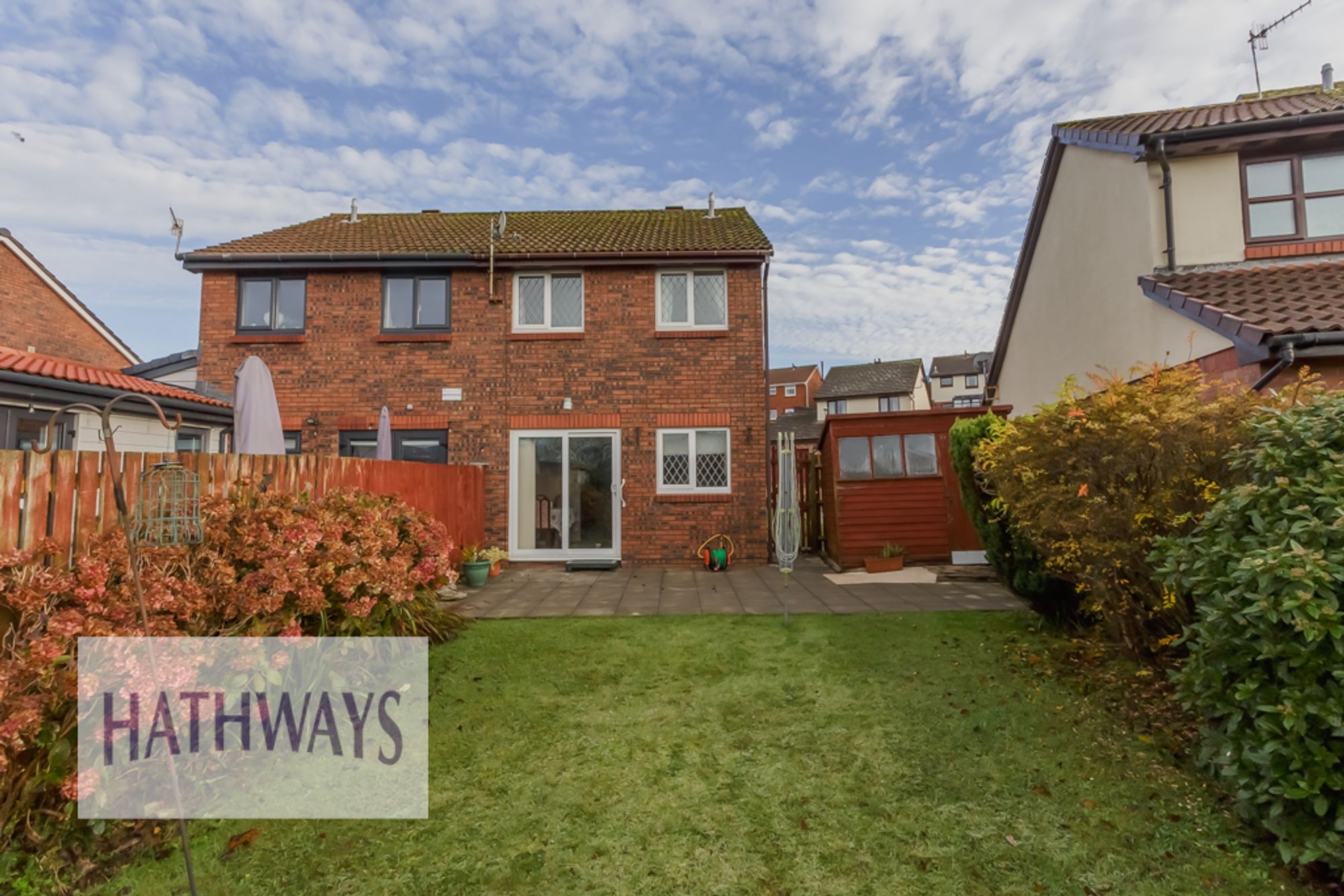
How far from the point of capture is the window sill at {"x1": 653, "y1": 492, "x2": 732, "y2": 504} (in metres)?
10.7

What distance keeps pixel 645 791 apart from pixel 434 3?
983cm

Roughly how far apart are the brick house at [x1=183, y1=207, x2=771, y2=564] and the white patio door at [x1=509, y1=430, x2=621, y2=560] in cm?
3

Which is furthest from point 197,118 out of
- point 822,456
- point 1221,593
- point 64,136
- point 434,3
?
point 1221,593

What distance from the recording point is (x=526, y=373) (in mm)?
11047

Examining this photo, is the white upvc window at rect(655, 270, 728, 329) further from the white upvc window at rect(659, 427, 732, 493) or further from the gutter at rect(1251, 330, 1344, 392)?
the gutter at rect(1251, 330, 1344, 392)

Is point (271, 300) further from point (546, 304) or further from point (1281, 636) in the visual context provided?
point (1281, 636)

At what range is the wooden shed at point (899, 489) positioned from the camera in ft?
32.4

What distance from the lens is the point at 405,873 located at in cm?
257

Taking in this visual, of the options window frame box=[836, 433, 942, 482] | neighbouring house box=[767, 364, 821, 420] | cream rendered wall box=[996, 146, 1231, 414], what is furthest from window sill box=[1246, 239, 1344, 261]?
neighbouring house box=[767, 364, 821, 420]

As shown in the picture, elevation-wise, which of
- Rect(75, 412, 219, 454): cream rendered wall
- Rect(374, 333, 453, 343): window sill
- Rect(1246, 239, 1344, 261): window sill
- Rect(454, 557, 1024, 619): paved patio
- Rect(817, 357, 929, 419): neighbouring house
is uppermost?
Rect(817, 357, 929, 419): neighbouring house

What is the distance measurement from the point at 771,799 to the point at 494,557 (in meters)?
7.54

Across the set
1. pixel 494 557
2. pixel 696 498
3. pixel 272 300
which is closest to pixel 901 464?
pixel 696 498

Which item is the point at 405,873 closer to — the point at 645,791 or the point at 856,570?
the point at 645,791

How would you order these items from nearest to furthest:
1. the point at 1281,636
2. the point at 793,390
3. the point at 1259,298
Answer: the point at 1281,636 < the point at 1259,298 < the point at 793,390
